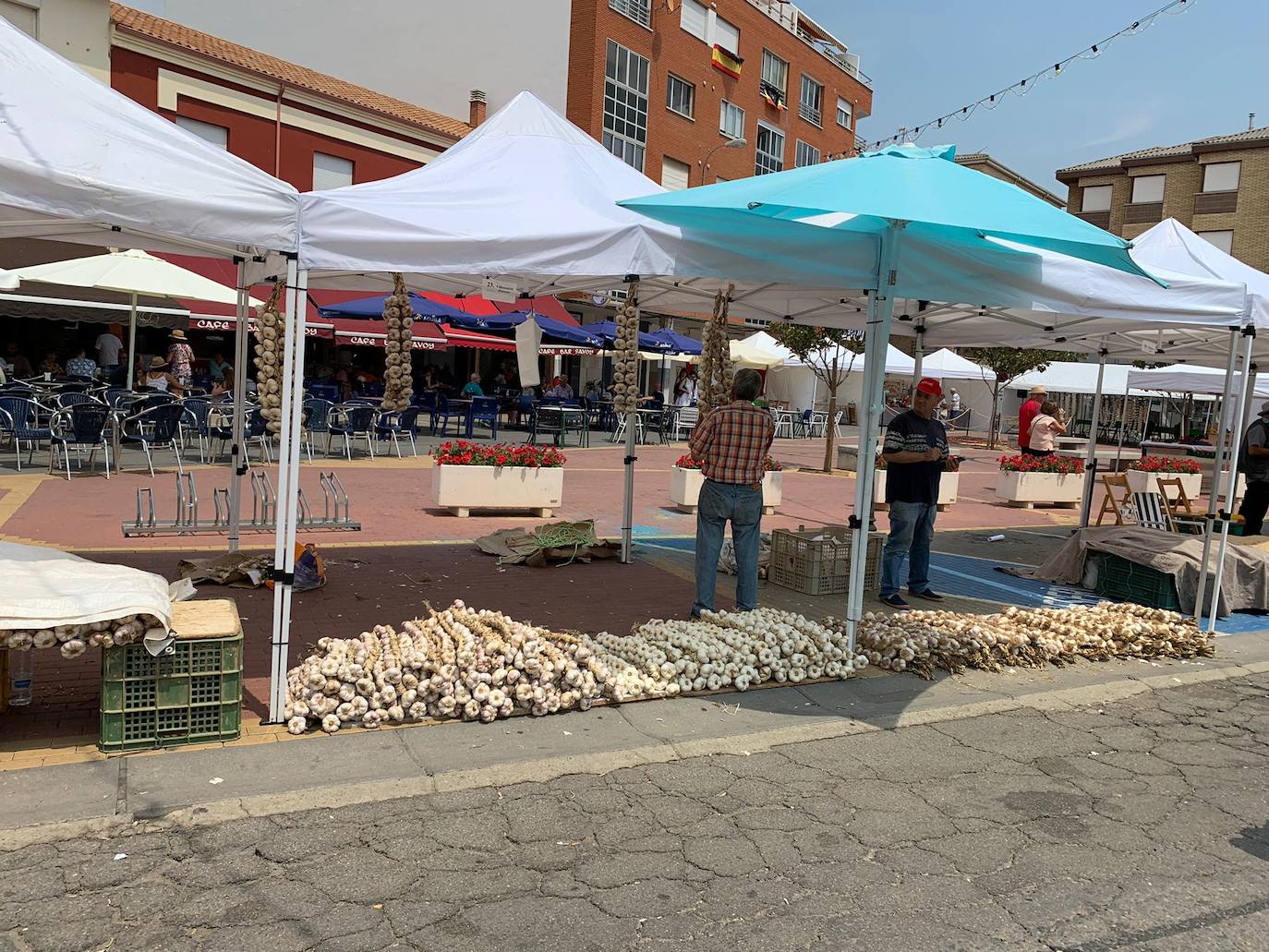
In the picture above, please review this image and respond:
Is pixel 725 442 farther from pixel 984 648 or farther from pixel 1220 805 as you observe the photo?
pixel 1220 805

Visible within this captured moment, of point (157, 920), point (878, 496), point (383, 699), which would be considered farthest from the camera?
point (878, 496)

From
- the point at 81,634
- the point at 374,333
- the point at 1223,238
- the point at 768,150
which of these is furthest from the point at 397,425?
Answer: the point at 1223,238

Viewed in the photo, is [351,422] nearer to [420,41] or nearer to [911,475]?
[911,475]

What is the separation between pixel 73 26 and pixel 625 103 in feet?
63.2

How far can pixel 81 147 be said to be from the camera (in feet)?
14.6

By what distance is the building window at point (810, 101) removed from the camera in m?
45.6

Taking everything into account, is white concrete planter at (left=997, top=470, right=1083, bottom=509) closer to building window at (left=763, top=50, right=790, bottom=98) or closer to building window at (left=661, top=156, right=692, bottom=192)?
building window at (left=661, top=156, right=692, bottom=192)

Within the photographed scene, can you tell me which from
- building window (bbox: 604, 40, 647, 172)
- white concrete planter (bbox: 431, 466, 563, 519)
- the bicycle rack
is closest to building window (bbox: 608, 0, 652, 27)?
building window (bbox: 604, 40, 647, 172)

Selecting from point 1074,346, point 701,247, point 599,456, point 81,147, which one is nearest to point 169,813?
point 81,147

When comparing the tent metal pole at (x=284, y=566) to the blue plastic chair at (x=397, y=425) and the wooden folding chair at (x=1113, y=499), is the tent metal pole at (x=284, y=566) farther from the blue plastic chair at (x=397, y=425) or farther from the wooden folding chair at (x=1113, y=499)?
the blue plastic chair at (x=397, y=425)

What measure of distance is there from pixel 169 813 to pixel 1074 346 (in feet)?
34.0

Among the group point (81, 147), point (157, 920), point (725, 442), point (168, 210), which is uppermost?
point (81, 147)

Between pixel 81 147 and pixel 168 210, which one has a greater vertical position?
pixel 81 147

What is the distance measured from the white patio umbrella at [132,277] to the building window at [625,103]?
2333 centimetres
